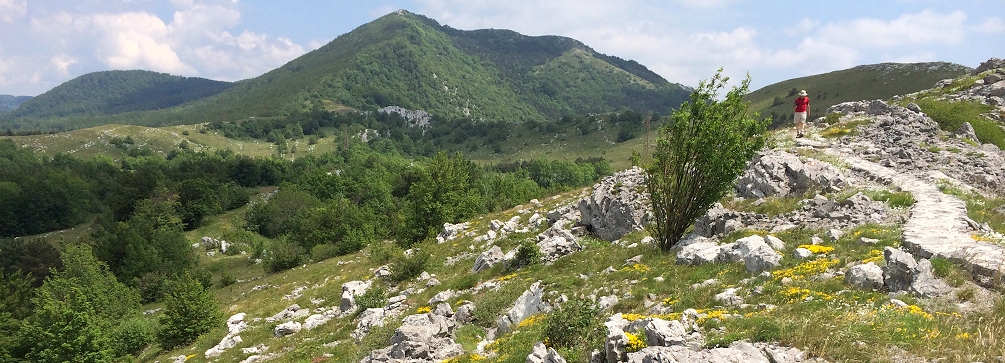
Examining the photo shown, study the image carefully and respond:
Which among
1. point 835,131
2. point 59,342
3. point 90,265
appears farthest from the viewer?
point 90,265

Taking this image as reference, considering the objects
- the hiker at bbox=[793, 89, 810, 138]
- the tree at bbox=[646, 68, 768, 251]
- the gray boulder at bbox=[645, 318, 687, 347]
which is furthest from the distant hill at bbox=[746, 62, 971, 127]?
the gray boulder at bbox=[645, 318, 687, 347]

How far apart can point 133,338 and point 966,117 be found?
221ft

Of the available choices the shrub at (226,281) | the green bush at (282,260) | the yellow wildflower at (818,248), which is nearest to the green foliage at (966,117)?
the yellow wildflower at (818,248)

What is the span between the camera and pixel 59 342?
98.9 ft

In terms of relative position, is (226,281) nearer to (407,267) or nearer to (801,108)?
(407,267)

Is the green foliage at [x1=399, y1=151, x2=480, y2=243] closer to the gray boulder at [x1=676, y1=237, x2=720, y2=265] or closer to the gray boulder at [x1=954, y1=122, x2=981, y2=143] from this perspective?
the gray boulder at [x1=676, y1=237, x2=720, y2=265]

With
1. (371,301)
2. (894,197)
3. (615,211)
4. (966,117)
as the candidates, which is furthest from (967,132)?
(371,301)

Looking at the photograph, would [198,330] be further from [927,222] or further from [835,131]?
[835,131]

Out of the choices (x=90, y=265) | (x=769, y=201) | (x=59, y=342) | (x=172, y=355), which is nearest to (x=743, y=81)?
(x=769, y=201)

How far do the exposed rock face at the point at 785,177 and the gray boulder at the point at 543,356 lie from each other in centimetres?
1770

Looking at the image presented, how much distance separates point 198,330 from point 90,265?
4440 centimetres

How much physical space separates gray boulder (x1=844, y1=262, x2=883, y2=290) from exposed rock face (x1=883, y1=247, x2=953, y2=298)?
15cm

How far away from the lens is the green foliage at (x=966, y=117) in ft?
108

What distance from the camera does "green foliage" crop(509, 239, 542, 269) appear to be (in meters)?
25.4
